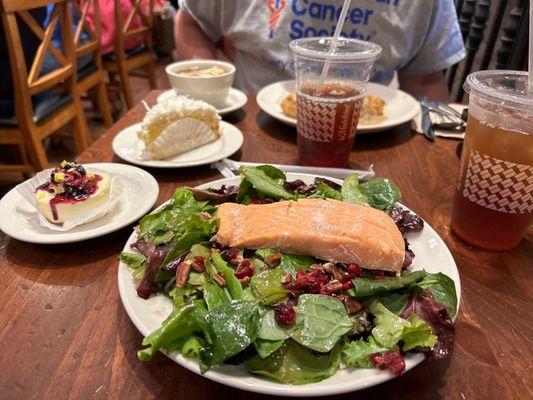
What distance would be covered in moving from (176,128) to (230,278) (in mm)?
751

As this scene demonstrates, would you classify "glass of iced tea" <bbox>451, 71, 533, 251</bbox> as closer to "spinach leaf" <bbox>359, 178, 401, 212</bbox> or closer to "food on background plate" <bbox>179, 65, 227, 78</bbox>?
"spinach leaf" <bbox>359, 178, 401, 212</bbox>

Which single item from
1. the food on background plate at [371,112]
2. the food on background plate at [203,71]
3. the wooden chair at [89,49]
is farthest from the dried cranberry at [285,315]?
the wooden chair at [89,49]

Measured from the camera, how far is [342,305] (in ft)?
2.41

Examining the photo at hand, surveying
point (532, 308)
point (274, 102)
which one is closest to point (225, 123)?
point (274, 102)

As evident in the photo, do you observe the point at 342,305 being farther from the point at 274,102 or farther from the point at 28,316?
the point at 274,102

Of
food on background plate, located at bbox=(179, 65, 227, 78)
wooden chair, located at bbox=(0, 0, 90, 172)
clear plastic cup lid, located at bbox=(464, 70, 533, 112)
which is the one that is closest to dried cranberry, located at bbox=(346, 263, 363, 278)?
clear plastic cup lid, located at bbox=(464, 70, 533, 112)

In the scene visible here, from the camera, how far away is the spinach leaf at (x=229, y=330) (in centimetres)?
64

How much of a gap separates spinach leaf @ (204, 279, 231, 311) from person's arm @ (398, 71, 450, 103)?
6.25ft

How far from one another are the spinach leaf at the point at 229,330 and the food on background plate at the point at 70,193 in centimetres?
56

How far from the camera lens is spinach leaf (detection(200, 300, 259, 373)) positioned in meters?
0.64

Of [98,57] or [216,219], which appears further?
[98,57]

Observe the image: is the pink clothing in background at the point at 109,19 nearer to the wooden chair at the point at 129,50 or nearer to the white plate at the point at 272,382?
the wooden chair at the point at 129,50

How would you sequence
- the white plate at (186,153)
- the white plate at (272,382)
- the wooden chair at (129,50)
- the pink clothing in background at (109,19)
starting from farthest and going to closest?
1. the wooden chair at (129,50)
2. the pink clothing in background at (109,19)
3. the white plate at (186,153)
4. the white plate at (272,382)

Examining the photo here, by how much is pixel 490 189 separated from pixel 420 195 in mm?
289
